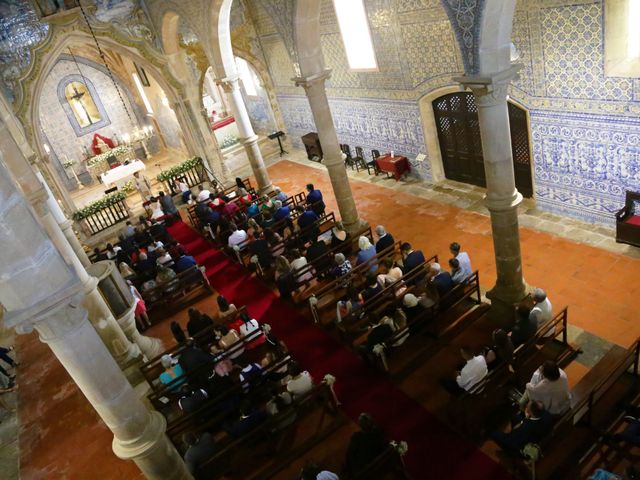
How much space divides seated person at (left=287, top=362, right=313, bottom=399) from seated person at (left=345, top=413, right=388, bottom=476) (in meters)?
1.30

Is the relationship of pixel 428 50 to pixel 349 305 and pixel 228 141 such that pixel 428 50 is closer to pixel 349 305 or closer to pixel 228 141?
pixel 349 305

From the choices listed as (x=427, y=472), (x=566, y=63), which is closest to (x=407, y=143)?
(x=566, y=63)

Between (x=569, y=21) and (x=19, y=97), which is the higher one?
(x=19, y=97)

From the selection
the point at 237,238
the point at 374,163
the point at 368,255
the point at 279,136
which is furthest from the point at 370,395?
the point at 279,136

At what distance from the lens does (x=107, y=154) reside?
22.0m

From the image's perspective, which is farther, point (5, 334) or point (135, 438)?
point (5, 334)

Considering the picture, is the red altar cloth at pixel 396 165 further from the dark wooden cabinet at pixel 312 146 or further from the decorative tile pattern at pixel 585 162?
the decorative tile pattern at pixel 585 162

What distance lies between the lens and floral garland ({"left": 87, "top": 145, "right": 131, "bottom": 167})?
2167 cm

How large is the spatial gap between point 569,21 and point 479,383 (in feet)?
20.7

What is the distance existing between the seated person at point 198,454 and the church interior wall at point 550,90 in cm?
795

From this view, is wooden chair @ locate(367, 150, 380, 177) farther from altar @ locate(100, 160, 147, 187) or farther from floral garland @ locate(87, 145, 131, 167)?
floral garland @ locate(87, 145, 131, 167)

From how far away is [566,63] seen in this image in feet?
28.4

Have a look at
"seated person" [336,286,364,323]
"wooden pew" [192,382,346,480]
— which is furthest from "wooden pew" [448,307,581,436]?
"seated person" [336,286,364,323]

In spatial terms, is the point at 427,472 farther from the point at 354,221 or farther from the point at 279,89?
the point at 279,89
